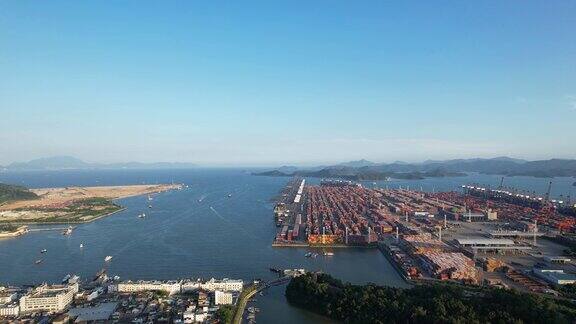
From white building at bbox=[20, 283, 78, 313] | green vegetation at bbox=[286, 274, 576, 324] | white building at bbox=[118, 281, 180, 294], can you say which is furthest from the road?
white building at bbox=[20, 283, 78, 313]

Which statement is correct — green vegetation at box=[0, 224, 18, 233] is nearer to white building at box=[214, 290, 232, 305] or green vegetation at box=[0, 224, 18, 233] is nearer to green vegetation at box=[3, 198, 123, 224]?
green vegetation at box=[3, 198, 123, 224]

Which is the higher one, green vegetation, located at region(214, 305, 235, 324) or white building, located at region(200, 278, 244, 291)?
white building, located at region(200, 278, 244, 291)

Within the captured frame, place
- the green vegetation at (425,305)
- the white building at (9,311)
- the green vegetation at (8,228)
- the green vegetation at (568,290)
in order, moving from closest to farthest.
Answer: the green vegetation at (425,305) → the white building at (9,311) → the green vegetation at (568,290) → the green vegetation at (8,228)

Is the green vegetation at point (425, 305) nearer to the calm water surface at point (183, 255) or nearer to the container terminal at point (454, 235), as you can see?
the calm water surface at point (183, 255)

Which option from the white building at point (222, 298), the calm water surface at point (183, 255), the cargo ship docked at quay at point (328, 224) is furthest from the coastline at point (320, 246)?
the white building at point (222, 298)

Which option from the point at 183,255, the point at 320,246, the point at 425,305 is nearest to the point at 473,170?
the point at 320,246

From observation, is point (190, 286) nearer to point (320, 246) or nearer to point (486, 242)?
point (320, 246)
